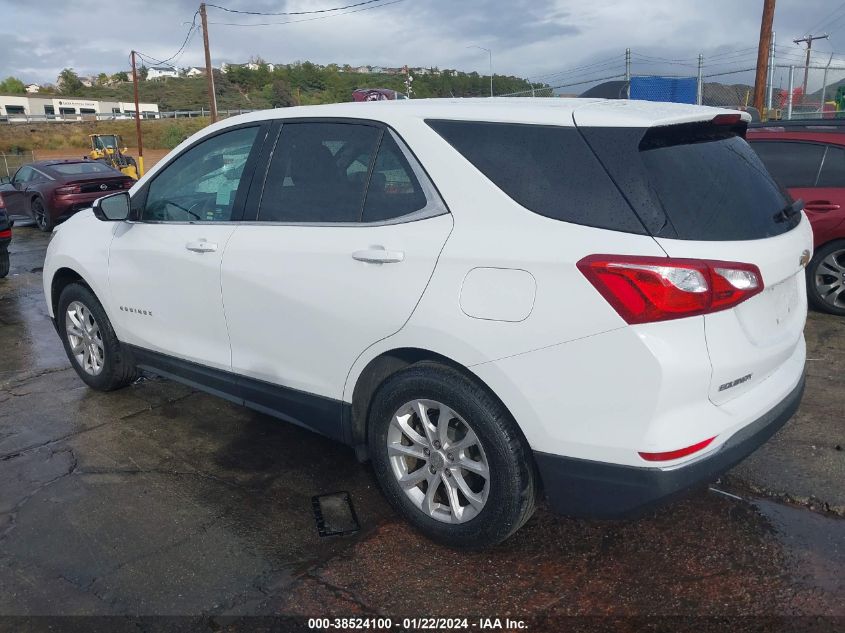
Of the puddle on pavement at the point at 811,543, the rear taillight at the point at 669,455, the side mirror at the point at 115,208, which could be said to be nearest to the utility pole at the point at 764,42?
the puddle on pavement at the point at 811,543

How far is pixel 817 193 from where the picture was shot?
6.44 m

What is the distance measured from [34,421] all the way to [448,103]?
3263mm

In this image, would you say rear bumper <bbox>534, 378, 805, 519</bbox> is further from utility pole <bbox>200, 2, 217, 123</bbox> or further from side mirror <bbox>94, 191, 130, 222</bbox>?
utility pole <bbox>200, 2, 217, 123</bbox>

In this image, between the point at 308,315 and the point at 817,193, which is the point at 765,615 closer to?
the point at 308,315

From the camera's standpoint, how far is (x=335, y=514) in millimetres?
3357

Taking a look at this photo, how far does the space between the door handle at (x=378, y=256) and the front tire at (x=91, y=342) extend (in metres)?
2.29

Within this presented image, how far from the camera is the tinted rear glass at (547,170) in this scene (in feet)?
8.23

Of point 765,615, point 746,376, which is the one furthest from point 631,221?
point 765,615

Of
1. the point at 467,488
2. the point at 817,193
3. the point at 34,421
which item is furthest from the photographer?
the point at 817,193

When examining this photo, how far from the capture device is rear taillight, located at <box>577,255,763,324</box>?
237cm

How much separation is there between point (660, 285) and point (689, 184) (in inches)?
18.6

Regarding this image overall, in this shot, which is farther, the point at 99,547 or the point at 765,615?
the point at 99,547

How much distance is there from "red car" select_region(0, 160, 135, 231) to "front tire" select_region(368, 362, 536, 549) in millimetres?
13647

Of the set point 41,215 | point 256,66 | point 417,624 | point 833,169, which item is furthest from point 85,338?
point 256,66
